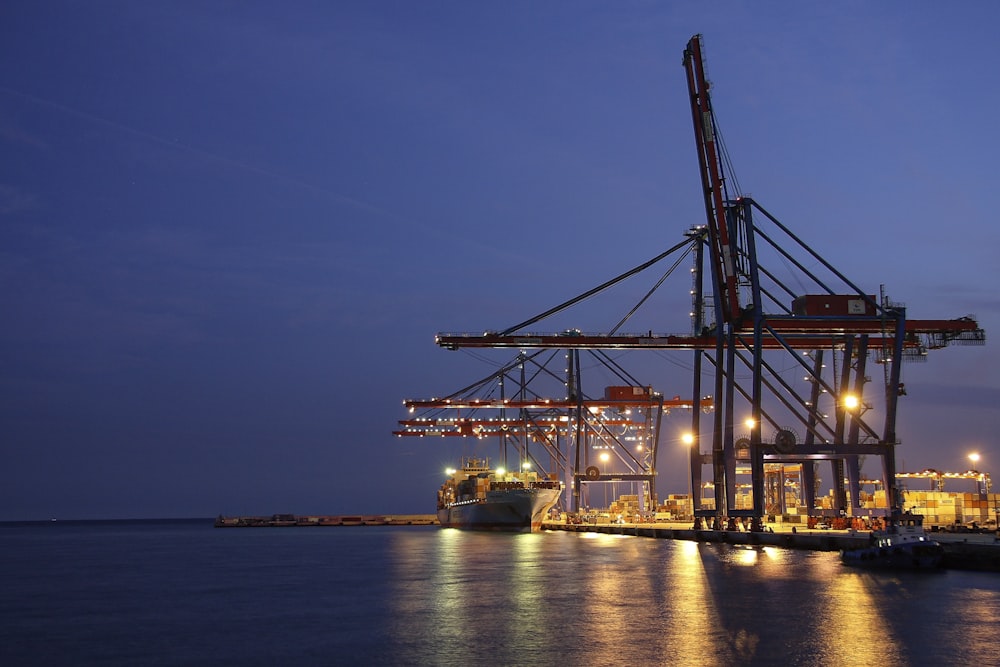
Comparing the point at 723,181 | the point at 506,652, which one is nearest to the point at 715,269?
the point at 723,181

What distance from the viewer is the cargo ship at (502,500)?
320 ft

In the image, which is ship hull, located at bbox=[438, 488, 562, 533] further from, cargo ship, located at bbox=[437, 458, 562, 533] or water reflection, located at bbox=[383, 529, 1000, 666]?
water reflection, located at bbox=[383, 529, 1000, 666]

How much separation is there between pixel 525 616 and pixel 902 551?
17.1 m

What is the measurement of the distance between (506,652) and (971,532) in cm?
3992

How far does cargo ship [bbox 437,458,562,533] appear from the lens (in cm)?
9769

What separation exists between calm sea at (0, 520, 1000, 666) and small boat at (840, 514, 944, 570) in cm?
Result: 116

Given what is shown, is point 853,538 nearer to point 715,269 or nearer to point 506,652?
point 715,269

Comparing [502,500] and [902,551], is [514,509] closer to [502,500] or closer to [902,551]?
[502,500]

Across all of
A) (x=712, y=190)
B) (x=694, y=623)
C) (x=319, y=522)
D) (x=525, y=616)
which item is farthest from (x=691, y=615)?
(x=319, y=522)

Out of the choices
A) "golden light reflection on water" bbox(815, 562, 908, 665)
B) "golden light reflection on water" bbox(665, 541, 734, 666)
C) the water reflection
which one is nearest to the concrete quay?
the water reflection

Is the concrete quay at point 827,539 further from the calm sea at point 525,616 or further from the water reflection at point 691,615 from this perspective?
the water reflection at point 691,615

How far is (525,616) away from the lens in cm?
2728

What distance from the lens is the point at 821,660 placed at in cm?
1953

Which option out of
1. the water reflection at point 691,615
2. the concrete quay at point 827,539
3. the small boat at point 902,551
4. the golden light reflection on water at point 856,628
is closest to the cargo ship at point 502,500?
the concrete quay at point 827,539
